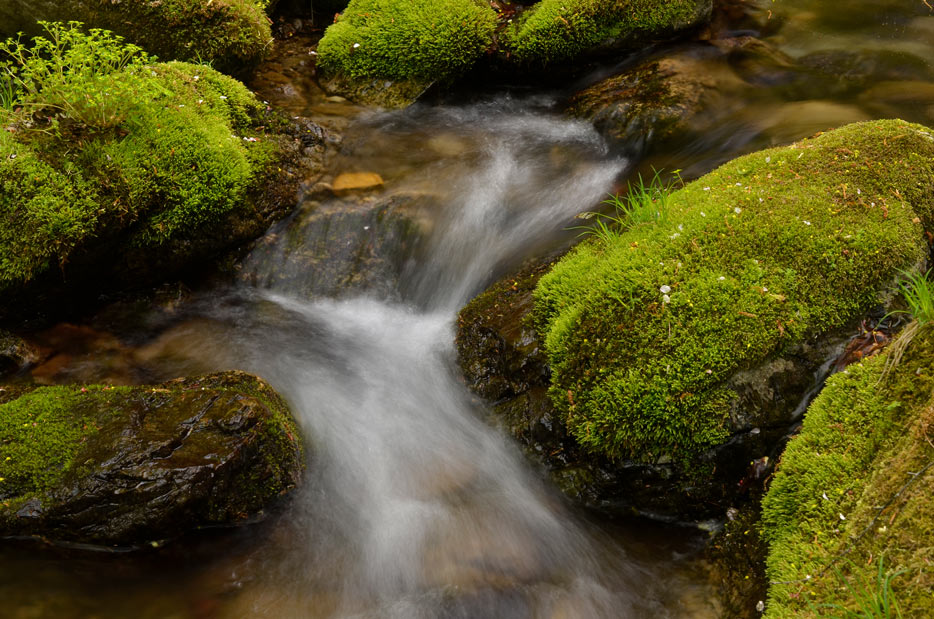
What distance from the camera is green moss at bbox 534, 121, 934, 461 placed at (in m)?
3.89

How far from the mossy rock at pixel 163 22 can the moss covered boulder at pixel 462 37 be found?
116 cm

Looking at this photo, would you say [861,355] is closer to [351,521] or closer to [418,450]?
[418,450]

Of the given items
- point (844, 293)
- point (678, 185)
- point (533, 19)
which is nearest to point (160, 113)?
point (533, 19)

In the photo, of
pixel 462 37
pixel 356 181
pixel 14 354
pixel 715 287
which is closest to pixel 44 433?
pixel 14 354

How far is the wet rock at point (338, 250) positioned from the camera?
19.8ft

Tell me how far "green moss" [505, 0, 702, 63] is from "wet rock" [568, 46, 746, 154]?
442 mm

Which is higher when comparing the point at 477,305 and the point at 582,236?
the point at 582,236

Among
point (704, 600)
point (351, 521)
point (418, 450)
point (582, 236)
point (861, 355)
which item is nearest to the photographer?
point (704, 600)

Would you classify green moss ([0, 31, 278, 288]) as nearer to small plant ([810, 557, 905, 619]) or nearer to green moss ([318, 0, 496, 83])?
green moss ([318, 0, 496, 83])

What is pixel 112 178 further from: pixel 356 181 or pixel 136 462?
pixel 136 462

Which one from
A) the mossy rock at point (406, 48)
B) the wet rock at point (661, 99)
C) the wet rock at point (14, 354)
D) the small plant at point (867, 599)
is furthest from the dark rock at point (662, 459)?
the mossy rock at point (406, 48)

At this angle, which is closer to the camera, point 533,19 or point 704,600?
point 704,600

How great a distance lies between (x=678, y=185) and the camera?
19.7 ft

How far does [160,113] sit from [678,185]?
16.2ft
